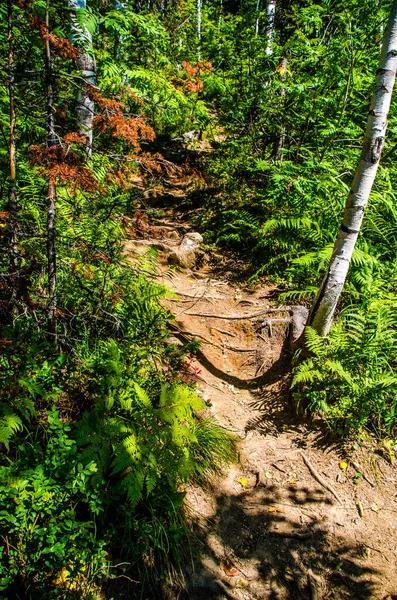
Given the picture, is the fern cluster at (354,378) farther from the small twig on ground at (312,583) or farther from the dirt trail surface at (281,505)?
the small twig on ground at (312,583)

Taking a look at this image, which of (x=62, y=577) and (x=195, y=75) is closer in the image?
(x=62, y=577)

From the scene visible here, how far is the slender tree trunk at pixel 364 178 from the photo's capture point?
331 centimetres

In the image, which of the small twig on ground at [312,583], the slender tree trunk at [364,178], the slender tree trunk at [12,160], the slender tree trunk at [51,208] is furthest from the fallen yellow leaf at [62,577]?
the slender tree trunk at [364,178]

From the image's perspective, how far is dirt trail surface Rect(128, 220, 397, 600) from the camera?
9.99 ft

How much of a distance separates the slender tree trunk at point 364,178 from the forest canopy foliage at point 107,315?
1.30 feet

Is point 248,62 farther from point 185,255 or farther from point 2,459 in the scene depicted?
point 2,459

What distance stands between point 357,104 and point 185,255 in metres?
4.22

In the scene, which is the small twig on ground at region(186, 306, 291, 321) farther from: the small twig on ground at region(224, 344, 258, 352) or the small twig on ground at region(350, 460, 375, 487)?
the small twig on ground at region(350, 460, 375, 487)

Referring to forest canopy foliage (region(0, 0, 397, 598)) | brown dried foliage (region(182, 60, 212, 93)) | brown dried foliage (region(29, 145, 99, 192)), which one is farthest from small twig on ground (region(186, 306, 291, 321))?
brown dried foliage (region(182, 60, 212, 93))

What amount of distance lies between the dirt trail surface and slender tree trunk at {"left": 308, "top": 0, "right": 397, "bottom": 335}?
3.84 feet

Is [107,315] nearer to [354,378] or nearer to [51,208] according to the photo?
[51,208]

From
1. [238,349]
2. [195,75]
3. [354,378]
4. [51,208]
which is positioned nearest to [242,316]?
[238,349]

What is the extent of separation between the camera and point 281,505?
362 centimetres

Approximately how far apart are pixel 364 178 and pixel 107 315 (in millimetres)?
3038
